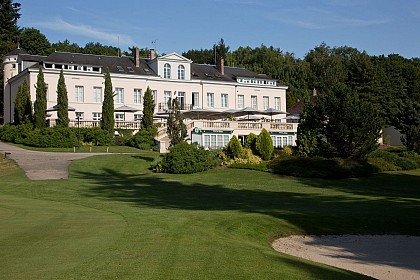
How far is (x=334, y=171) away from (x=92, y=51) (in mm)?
74989

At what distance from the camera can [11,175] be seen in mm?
32062

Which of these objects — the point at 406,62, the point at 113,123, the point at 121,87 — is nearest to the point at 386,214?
the point at 113,123

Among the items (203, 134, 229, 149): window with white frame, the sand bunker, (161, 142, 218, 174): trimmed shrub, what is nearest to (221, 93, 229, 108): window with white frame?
(203, 134, 229, 149): window with white frame

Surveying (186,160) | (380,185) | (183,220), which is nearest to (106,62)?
(186,160)

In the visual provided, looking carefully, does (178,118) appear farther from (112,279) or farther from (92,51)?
(92,51)

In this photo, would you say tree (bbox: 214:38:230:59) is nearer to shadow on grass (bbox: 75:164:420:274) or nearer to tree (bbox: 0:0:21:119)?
tree (bbox: 0:0:21:119)

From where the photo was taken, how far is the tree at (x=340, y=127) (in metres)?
34.0

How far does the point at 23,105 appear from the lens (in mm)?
55062

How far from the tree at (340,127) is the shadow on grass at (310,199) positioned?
9.46ft

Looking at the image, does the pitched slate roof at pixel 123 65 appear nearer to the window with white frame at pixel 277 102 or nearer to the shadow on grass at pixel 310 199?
the window with white frame at pixel 277 102

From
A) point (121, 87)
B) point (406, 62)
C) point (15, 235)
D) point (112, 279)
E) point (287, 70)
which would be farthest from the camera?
point (287, 70)

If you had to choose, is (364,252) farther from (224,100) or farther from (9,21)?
(9,21)

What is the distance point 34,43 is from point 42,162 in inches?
2397

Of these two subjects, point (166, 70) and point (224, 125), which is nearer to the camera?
point (224, 125)
